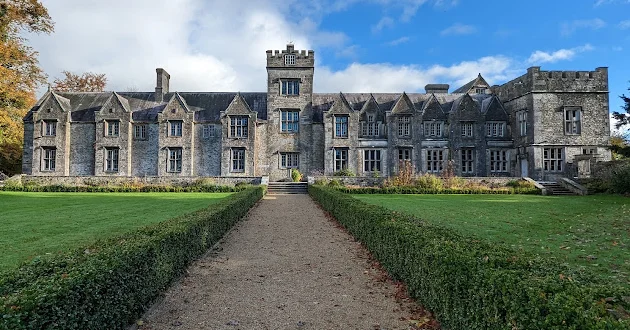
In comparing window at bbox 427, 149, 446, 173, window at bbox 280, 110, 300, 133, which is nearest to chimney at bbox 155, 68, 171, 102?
window at bbox 280, 110, 300, 133

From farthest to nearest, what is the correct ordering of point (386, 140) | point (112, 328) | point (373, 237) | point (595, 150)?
point (386, 140)
point (595, 150)
point (373, 237)
point (112, 328)

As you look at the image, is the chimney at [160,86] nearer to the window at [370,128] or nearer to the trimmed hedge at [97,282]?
the window at [370,128]

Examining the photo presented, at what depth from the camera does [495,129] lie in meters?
36.5

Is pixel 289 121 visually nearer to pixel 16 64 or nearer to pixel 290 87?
pixel 290 87

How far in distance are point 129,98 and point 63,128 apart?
6.39m

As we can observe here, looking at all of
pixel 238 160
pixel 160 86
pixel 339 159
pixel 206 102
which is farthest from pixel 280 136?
pixel 160 86

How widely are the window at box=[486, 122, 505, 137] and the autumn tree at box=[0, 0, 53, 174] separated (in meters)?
38.3

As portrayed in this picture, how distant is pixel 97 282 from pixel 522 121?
120ft

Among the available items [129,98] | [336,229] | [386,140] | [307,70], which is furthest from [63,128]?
[336,229]

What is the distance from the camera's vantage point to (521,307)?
125 inches

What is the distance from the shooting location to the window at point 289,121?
3681 cm

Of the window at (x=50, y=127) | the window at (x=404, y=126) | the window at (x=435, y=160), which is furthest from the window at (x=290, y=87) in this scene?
the window at (x=50, y=127)

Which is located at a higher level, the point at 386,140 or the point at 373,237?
the point at 386,140

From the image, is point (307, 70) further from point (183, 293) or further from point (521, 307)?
point (521, 307)
